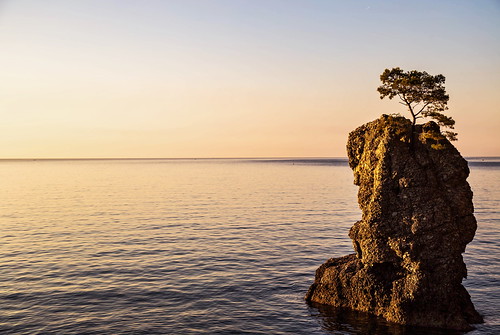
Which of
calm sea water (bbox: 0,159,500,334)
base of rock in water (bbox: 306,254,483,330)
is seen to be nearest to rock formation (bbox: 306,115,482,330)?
base of rock in water (bbox: 306,254,483,330)

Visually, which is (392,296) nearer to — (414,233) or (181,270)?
(414,233)

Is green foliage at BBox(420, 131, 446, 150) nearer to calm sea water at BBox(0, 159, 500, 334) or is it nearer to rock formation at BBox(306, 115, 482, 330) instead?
rock formation at BBox(306, 115, 482, 330)

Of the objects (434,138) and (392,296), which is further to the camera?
(434,138)

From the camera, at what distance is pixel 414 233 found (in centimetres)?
2769

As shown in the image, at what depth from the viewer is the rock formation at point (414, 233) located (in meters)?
27.3

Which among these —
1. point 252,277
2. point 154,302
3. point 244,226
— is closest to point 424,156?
point 252,277

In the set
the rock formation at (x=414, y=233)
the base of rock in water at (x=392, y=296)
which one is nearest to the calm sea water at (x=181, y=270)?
the base of rock in water at (x=392, y=296)

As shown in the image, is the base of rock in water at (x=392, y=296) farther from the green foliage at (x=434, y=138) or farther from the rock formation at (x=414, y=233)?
the green foliage at (x=434, y=138)

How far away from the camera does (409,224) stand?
28.0 meters

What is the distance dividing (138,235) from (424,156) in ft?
122

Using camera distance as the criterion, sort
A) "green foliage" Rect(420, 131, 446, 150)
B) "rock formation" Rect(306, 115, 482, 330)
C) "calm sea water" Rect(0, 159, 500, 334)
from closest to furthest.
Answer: "calm sea water" Rect(0, 159, 500, 334) → "rock formation" Rect(306, 115, 482, 330) → "green foliage" Rect(420, 131, 446, 150)

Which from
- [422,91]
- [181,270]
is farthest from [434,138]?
[181,270]

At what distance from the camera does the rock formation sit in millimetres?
27266

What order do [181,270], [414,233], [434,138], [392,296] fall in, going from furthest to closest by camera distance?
[181,270]
[434,138]
[392,296]
[414,233]
